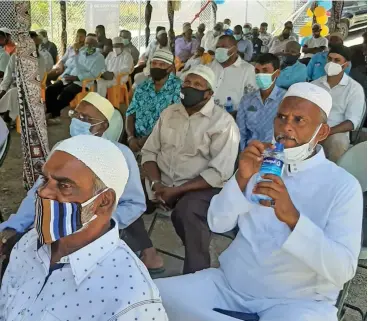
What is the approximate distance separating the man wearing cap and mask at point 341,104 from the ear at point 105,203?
298 cm

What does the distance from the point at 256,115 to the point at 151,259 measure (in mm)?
1431

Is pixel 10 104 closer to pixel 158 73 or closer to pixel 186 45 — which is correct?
pixel 158 73

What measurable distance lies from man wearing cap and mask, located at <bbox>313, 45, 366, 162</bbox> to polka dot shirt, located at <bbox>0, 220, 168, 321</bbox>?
3.04m

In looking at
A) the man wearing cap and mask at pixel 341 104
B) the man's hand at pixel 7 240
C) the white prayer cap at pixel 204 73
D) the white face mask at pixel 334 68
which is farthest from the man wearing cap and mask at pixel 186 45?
the man's hand at pixel 7 240

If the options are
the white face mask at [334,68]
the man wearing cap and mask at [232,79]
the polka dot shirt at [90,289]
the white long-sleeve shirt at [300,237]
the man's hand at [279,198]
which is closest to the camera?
the polka dot shirt at [90,289]

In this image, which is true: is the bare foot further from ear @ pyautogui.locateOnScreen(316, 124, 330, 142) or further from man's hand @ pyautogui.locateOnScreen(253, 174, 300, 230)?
man's hand @ pyautogui.locateOnScreen(253, 174, 300, 230)

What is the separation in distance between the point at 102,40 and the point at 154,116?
690 centimetres

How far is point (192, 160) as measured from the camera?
3.36 m

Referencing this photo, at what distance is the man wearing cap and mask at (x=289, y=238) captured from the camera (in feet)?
6.00

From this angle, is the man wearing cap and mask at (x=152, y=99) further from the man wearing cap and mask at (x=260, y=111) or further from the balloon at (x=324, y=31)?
the balloon at (x=324, y=31)

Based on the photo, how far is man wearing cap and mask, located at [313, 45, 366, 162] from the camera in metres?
4.42

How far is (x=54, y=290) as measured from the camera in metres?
1.50

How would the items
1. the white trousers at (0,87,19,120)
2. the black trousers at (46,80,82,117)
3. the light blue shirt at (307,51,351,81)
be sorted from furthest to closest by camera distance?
the black trousers at (46,80,82,117)
the white trousers at (0,87,19,120)
the light blue shirt at (307,51,351,81)

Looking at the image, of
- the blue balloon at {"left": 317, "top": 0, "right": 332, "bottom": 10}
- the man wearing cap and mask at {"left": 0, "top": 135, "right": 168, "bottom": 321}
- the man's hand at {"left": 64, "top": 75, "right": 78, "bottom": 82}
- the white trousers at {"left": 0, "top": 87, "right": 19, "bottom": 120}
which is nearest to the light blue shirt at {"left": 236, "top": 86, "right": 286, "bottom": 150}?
the man wearing cap and mask at {"left": 0, "top": 135, "right": 168, "bottom": 321}
